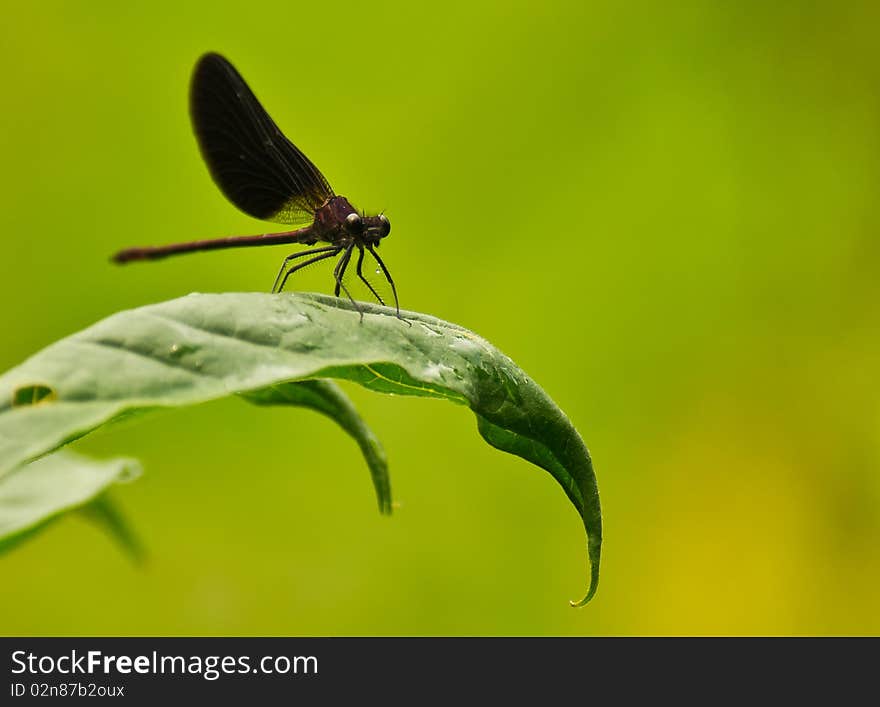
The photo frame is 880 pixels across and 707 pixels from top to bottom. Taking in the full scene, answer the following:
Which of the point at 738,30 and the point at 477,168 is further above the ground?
the point at 738,30

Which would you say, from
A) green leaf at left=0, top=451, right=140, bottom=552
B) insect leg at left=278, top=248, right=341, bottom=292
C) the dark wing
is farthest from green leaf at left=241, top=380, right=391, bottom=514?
the dark wing

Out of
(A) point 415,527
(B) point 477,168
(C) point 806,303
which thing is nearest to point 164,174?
(B) point 477,168

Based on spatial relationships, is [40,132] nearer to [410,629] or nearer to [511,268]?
[511,268]

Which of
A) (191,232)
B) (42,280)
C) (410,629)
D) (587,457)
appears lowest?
(410,629)

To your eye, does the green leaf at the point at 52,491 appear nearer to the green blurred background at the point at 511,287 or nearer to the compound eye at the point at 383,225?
the compound eye at the point at 383,225

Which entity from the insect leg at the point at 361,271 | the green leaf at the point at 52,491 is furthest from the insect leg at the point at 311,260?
the green leaf at the point at 52,491

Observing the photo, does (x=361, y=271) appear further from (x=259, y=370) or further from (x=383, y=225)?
(x=259, y=370)

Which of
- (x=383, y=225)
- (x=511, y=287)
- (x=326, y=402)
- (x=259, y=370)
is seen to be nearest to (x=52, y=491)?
(x=326, y=402)
